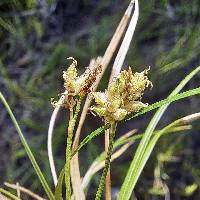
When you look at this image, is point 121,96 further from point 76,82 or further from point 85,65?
point 85,65

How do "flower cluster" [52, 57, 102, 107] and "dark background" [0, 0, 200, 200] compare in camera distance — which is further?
"dark background" [0, 0, 200, 200]

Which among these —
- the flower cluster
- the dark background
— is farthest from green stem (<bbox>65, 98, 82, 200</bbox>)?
the dark background

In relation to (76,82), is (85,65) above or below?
above

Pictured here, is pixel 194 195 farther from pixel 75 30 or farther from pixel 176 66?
pixel 75 30


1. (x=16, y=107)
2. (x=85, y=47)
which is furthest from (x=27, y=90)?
(x=85, y=47)

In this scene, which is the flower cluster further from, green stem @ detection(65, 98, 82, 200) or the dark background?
the dark background

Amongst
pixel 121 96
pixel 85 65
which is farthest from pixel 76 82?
pixel 85 65

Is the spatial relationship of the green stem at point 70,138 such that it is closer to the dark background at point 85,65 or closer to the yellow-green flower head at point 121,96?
the yellow-green flower head at point 121,96

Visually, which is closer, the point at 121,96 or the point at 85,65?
the point at 121,96
